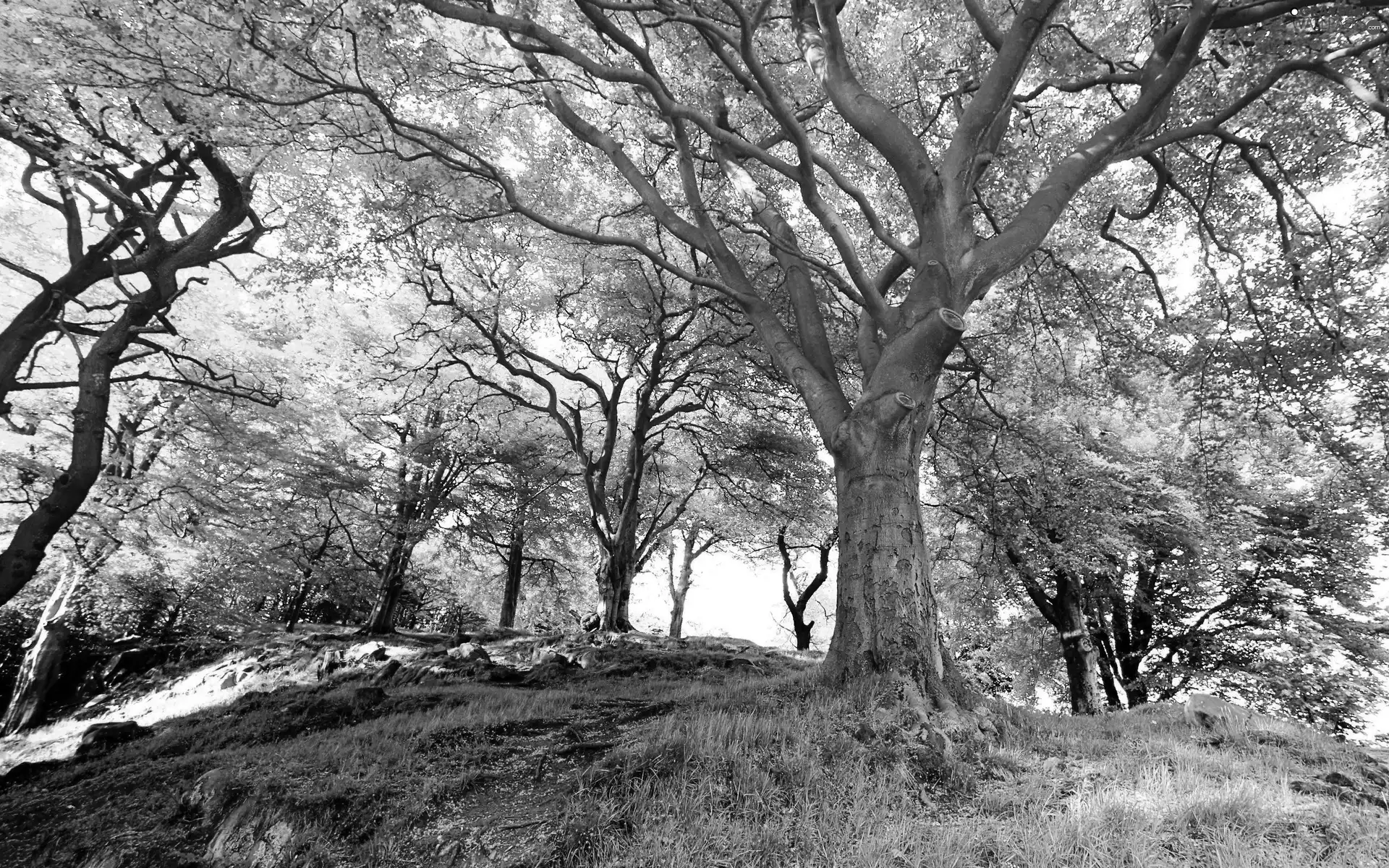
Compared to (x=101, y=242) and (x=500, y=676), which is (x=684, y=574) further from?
(x=101, y=242)

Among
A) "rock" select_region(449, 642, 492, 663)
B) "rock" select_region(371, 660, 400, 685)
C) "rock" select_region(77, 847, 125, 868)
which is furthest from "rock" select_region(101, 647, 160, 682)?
"rock" select_region(77, 847, 125, 868)

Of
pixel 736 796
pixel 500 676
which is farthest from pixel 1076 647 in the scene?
pixel 736 796

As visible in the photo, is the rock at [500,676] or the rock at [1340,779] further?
the rock at [500,676]

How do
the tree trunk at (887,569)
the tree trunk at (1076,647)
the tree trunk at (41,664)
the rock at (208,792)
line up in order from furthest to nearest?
the tree trunk at (1076,647) → the tree trunk at (41,664) → the tree trunk at (887,569) → the rock at (208,792)

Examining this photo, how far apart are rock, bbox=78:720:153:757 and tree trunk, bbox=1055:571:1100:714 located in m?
16.3

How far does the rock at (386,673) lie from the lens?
946 centimetres

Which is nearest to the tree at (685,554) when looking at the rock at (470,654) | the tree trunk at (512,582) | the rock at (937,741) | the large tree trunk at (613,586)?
the tree trunk at (512,582)

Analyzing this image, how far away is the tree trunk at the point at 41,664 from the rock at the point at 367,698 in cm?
749

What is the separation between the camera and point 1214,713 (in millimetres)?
4590

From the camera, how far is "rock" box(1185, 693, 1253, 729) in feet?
14.5

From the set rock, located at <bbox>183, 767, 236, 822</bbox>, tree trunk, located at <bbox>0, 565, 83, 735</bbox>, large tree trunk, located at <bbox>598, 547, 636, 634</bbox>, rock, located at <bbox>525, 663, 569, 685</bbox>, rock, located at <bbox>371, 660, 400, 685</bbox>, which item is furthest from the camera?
large tree trunk, located at <bbox>598, 547, 636, 634</bbox>

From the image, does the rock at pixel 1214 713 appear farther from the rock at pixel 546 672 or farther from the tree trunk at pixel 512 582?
the tree trunk at pixel 512 582

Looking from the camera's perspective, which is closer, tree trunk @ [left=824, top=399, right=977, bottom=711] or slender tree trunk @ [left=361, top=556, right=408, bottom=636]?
tree trunk @ [left=824, top=399, right=977, bottom=711]

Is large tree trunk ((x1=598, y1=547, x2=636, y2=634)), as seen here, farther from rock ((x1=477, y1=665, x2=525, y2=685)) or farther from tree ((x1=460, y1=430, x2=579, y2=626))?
tree ((x1=460, y1=430, x2=579, y2=626))
